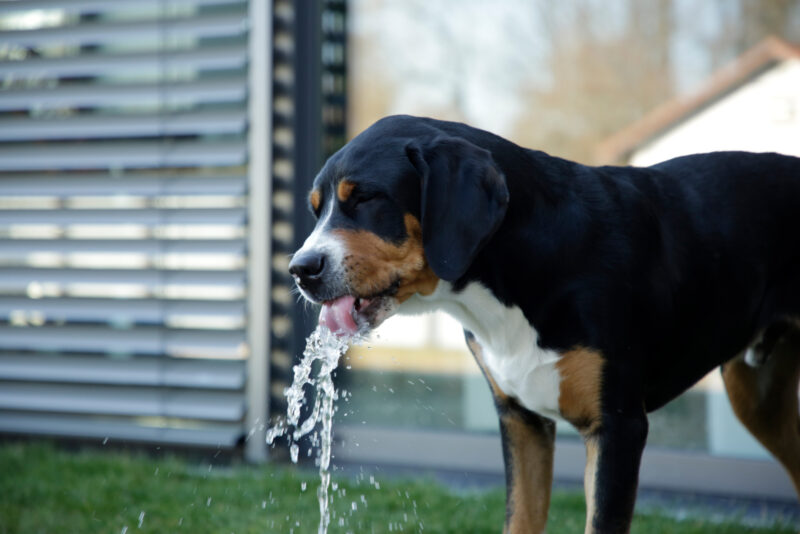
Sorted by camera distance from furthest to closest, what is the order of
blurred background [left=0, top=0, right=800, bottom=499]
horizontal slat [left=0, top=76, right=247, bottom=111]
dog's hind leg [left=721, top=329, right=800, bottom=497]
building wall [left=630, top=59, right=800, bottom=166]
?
horizontal slat [left=0, top=76, right=247, bottom=111]
blurred background [left=0, top=0, right=800, bottom=499]
building wall [left=630, top=59, right=800, bottom=166]
dog's hind leg [left=721, top=329, right=800, bottom=497]

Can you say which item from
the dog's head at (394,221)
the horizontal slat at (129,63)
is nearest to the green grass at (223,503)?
the dog's head at (394,221)

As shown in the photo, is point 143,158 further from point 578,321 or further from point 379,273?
point 578,321

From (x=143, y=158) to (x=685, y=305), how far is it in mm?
3423

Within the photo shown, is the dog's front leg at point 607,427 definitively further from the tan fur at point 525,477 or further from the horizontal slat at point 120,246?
the horizontal slat at point 120,246

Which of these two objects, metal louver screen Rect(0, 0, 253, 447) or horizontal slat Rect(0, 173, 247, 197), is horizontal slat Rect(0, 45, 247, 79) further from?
horizontal slat Rect(0, 173, 247, 197)

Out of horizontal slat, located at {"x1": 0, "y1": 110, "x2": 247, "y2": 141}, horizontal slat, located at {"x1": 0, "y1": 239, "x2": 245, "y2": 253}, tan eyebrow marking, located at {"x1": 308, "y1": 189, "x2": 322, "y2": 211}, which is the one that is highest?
tan eyebrow marking, located at {"x1": 308, "y1": 189, "x2": 322, "y2": 211}

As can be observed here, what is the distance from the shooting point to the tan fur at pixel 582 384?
7.81 ft

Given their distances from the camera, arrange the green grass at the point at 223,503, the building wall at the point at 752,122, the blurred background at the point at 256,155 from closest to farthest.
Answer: the green grass at the point at 223,503
the building wall at the point at 752,122
the blurred background at the point at 256,155

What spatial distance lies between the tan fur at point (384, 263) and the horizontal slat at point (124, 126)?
2565 millimetres

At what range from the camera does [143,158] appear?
16.2 feet

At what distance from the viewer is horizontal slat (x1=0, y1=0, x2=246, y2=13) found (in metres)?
4.83

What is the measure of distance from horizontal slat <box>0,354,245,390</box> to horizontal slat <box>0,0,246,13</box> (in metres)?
2.06

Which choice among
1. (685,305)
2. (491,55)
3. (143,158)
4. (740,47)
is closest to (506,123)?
(491,55)

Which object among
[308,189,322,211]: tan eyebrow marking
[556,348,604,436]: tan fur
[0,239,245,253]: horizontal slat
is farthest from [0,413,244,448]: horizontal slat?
[556,348,604,436]: tan fur
